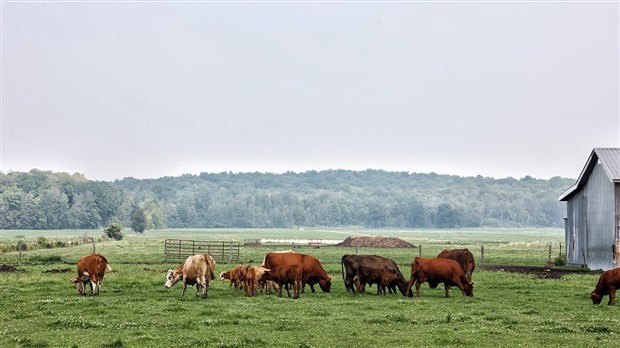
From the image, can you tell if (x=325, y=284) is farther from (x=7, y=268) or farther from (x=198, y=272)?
(x=7, y=268)

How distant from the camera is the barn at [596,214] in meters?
44.6

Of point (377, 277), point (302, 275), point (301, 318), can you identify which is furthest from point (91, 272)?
point (377, 277)

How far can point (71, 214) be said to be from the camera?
7761 inches

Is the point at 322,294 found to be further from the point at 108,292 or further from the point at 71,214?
the point at 71,214

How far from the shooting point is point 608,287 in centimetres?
2648

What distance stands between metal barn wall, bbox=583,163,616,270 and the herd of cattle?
741 inches

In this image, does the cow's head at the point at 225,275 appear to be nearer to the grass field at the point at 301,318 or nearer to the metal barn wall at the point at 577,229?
the grass field at the point at 301,318

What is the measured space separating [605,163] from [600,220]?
3.46m

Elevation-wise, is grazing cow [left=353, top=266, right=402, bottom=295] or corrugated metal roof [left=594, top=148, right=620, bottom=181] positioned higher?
corrugated metal roof [left=594, top=148, right=620, bottom=181]

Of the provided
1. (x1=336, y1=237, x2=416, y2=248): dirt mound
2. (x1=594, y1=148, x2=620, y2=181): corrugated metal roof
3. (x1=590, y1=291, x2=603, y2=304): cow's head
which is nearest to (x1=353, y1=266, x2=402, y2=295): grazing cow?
(x1=590, y1=291, x2=603, y2=304): cow's head

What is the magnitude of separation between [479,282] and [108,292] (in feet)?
51.5

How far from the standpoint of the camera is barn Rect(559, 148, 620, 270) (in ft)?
146

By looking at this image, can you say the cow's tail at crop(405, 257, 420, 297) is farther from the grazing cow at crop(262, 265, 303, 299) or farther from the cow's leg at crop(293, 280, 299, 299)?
the cow's leg at crop(293, 280, 299, 299)

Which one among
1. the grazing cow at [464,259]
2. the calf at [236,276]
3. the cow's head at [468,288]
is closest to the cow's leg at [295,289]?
the calf at [236,276]
